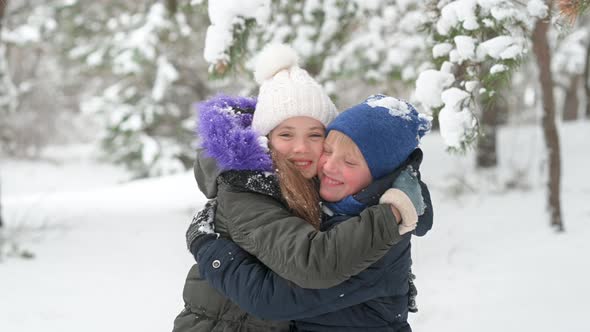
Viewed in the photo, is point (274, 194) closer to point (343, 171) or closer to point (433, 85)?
point (343, 171)

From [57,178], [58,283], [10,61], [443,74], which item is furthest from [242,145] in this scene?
[10,61]

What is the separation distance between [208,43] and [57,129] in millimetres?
24304

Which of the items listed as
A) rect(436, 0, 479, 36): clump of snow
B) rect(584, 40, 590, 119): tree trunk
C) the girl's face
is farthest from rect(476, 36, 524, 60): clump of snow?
rect(584, 40, 590, 119): tree trunk

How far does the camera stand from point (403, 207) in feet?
6.17

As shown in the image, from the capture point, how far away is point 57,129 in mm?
25750

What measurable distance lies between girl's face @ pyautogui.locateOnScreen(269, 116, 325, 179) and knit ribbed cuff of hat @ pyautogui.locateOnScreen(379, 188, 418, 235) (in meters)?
0.45

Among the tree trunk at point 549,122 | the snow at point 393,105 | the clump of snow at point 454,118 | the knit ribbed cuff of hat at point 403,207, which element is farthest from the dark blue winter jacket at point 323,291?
the tree trunk at point 549,122

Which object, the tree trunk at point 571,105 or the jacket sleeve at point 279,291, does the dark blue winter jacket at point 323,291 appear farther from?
the tree trunk at point 571,105

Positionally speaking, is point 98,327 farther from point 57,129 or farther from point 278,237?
point 57,129

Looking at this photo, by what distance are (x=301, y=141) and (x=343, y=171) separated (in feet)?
0.99

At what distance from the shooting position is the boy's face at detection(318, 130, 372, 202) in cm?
210

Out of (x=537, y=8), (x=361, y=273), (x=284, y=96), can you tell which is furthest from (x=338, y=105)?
(x=361, y=273)

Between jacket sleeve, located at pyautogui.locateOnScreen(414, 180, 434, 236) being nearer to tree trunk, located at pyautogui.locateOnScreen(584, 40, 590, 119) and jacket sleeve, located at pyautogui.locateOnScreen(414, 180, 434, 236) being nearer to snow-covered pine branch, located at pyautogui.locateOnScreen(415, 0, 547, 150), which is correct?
snow-covered pine branch, located at pyautogui.locateOnScreen(415, 0, 547, 150)

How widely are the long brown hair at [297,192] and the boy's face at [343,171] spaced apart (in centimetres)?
7
